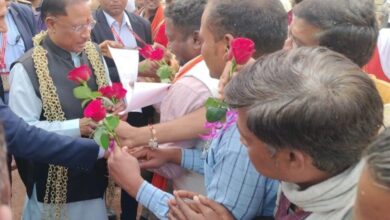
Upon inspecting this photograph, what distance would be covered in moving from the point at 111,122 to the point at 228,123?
0.55m

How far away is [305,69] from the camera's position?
4.23ft

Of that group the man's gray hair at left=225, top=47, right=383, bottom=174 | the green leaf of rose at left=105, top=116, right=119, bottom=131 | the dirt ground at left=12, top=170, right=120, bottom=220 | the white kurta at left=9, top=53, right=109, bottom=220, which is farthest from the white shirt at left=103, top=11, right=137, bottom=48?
the man's gray hair at left=225, top=47, right=383, bottom=174

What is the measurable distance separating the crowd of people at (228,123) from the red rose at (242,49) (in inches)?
1.2

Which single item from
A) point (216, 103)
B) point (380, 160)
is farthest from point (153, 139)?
point (380, 160)

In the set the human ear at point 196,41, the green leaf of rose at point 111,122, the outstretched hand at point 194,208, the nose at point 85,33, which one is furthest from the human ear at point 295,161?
the nose at point 85,33

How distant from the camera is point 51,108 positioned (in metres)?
2.48

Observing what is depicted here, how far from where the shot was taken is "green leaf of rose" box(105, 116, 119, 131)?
2035 mm

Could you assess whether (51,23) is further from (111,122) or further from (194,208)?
(194,208)

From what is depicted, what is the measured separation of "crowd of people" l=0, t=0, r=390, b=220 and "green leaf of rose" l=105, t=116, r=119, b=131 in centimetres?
9

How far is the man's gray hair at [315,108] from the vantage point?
1.21 metres

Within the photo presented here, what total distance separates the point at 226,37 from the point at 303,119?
763 millimetres

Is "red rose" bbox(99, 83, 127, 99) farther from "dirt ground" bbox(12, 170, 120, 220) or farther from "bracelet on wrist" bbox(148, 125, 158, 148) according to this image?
"dirt ground" bbox(12, 170, 120, 220)

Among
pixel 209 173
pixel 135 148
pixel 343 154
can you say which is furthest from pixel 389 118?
pixel 135 148

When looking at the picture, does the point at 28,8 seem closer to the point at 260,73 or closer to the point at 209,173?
the point at 209,173
